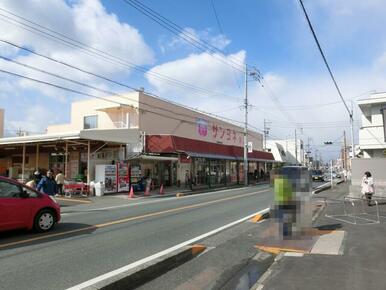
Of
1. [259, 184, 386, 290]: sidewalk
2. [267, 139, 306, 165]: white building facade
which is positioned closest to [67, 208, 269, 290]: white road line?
[259, 184, 386, 290]: sidewalk

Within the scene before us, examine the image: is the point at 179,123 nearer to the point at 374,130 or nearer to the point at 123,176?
the point at 123,176

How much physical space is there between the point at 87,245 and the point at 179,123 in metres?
33.1

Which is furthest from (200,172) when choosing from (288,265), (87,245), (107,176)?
(288,265)

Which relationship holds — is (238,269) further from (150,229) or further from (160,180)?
(160,180)

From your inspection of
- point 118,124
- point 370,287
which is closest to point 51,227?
point 370,287

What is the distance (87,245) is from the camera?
889 cm

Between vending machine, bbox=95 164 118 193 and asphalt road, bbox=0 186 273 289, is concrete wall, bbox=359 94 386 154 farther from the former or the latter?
asphalt road, bbox=0 186 273 289

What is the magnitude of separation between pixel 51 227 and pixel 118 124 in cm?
2837

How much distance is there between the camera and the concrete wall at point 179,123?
122ft

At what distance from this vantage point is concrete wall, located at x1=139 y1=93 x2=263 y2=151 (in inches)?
1460

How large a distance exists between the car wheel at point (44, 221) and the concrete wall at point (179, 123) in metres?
A: 25.1

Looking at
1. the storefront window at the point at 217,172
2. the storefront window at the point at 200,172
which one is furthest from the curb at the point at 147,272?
the storefront window at the point at 217,172

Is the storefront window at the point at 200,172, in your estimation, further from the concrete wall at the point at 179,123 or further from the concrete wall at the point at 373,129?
the concrete wall at the point at 373,129

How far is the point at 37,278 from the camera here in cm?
634
